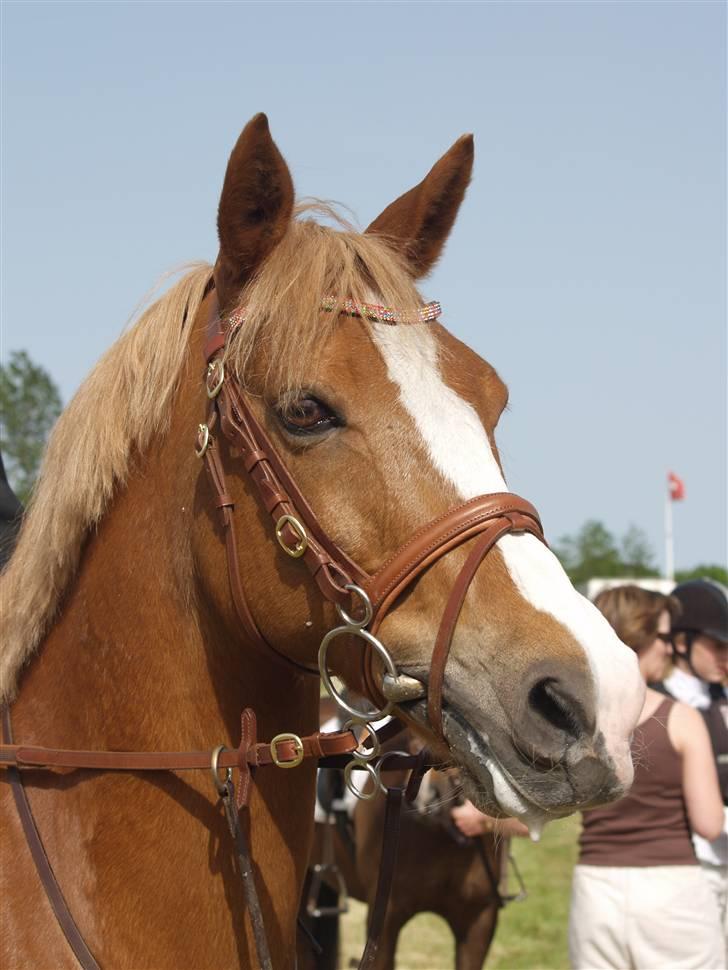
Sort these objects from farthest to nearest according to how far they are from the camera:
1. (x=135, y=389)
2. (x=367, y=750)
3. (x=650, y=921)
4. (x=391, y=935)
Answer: (x=391, y=935) < (x=650, y=921) < (x=135, y=389) < (x=367, y=750)

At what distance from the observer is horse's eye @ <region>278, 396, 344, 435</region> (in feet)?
8.23

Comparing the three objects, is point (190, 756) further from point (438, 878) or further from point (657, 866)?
point (438, 878)

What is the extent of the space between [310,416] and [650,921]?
12.3 ft

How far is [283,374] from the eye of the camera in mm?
2549

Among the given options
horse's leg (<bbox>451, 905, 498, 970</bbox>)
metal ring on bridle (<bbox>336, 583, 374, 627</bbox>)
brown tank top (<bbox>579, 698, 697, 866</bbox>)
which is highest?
metal ring on bridle (<bbox>336, 583, 374, 627</bbox>)

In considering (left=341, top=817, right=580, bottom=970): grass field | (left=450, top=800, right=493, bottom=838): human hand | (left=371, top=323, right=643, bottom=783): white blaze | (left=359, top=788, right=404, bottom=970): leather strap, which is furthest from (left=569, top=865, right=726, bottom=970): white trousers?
(left=371, top=323, right=643, bottom=783): white blaze

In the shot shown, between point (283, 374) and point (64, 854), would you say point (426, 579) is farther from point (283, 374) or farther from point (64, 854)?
point (64, 854)

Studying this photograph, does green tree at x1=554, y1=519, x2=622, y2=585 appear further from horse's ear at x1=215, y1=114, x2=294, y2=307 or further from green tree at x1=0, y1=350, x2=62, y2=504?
horse's ear at x1=215, y1=114, x2=294, y2=307

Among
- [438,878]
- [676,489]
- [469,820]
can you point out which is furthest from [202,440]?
[676,489]

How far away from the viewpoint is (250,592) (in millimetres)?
2568

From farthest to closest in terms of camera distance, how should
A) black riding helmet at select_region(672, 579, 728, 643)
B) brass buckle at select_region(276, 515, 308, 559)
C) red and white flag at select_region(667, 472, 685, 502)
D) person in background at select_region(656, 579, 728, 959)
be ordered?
red and white flag at select_region(667, 472, 685, 502) → black riding helmet at select_region(672, 579, 728, 643) → person in background at select_region(656, 579, 728, 959) → brass buckle at select_region(276, 515, 308, 559)

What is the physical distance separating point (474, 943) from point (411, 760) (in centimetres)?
485

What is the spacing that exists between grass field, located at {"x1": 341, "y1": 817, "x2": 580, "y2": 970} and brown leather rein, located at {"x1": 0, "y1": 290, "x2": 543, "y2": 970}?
6330 mm

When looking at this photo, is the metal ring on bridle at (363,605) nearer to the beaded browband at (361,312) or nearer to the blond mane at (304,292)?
the blond mane at (304,292)
